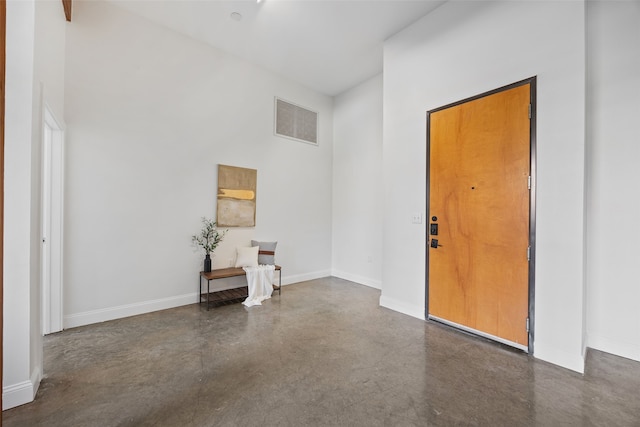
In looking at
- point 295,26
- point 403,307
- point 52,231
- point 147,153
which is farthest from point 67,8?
point 403,307

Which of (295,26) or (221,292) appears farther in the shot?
(221,292)

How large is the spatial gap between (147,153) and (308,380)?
128 inches

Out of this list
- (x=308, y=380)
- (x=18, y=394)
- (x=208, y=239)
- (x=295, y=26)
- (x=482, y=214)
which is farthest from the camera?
(x=208, y=239)

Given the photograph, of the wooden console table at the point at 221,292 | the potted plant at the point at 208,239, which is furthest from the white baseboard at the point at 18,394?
the potted plant at the point at 208,239

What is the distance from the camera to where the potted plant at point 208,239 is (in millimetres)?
3992

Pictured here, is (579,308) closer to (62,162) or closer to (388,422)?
(388,422)

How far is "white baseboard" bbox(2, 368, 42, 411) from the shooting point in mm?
1869

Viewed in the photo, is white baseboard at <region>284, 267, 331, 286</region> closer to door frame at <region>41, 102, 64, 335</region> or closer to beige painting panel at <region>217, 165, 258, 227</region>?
beige painting panel at <region>217, 165, 258, 227</region>

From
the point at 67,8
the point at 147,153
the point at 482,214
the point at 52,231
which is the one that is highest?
the point at 67,8

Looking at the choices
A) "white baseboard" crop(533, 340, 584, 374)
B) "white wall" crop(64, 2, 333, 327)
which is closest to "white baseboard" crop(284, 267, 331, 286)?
"white wall" crop(64, 2, 333, 327)

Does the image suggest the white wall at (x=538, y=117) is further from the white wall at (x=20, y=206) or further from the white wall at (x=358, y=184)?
the white wall at (x=20, y=206)

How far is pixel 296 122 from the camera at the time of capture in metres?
5.21

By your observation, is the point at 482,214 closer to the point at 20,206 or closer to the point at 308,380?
the point at 308,380

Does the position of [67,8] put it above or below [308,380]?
above
